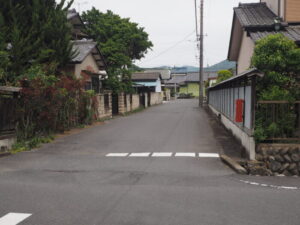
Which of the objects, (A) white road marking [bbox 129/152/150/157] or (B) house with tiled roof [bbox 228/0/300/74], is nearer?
(A) white road marking [bbox 129/152/150/157]

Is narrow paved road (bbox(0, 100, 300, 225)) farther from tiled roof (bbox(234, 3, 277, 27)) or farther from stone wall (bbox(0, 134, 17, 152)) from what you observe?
tiled roof (bbox(234, 3, 277, 27))

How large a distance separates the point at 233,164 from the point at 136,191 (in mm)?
3101

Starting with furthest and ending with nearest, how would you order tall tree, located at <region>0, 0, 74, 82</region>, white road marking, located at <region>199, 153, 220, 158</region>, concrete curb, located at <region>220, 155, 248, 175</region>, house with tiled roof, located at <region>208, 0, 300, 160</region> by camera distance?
tall tree, located at <region>0, 0, 74, 82</region>, white road marking, located at <region>199, 153, 220, 158</region>, house with tiled roof, located at <region>208, 0, 300, 160</region>, concrete curb, located at <region>220, 155, 248, 175</region>

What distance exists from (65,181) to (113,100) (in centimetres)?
1908

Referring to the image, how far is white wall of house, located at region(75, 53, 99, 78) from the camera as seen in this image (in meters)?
19.8

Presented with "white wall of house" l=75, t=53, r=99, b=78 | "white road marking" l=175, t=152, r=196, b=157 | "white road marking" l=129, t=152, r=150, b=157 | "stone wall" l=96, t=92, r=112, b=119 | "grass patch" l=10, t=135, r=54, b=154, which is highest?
"white wall of house" l=75, t=53, r=99, b=78

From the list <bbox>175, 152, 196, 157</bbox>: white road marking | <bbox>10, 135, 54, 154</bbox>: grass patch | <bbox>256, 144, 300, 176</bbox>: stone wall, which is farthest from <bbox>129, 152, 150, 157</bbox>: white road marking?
<bbox>10, 135, 54, 154</bbox>: grass patch

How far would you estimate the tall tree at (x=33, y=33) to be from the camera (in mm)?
13531

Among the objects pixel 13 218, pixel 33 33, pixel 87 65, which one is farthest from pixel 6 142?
pixel 87 65

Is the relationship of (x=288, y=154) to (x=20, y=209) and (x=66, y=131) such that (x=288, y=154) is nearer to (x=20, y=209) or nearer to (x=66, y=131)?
(x=20, y=209)

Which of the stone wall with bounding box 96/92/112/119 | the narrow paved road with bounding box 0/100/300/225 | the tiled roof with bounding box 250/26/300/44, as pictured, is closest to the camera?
the narrow paved road with bounding box 0/100/300/225

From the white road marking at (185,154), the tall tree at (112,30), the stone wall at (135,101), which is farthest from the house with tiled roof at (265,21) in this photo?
the stone wall at (135,101)

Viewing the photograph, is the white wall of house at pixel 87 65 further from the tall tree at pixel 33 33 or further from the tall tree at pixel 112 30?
the tall tree at pixel 112 30

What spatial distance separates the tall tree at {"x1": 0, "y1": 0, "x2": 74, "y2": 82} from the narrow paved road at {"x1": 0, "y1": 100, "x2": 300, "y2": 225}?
5865 mm
